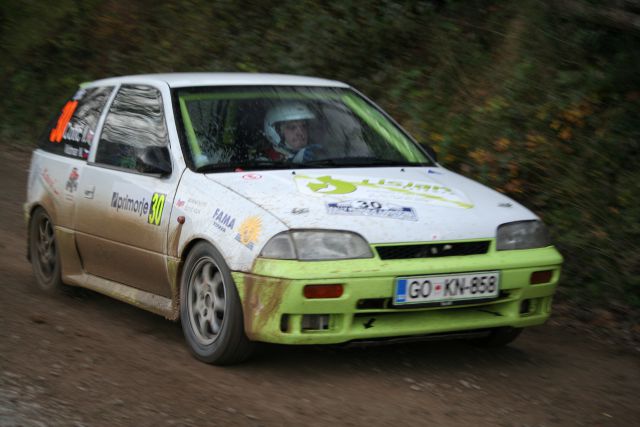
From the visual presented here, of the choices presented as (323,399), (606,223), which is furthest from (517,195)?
(323,399)

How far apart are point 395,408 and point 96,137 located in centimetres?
326

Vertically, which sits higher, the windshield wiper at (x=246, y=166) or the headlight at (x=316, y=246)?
the windshield wiper at (x=246, y=166)

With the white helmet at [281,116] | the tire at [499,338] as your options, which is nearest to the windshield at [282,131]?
the white helmet at [281,116]

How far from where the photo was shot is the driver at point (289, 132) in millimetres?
6348

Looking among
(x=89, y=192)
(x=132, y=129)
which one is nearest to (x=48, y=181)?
(x=89, y=192)

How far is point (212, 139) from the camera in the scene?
6.30 meters

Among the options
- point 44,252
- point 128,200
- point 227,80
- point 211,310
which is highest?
point 227,80

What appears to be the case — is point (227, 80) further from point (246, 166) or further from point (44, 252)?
point (44, 252)

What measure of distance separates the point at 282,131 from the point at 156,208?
91cm

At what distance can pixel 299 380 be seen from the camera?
5.49 m

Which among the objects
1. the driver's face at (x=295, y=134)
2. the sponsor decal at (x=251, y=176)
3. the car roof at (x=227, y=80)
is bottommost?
the sponsor decal at (x=251, y=176)

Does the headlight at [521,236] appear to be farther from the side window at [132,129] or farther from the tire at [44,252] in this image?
the tire at [44,252]

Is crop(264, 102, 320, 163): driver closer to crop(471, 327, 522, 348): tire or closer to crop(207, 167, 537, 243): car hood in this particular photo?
crop(207, 167, 537, 243): car hood

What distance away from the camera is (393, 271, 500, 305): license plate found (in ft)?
17.4
